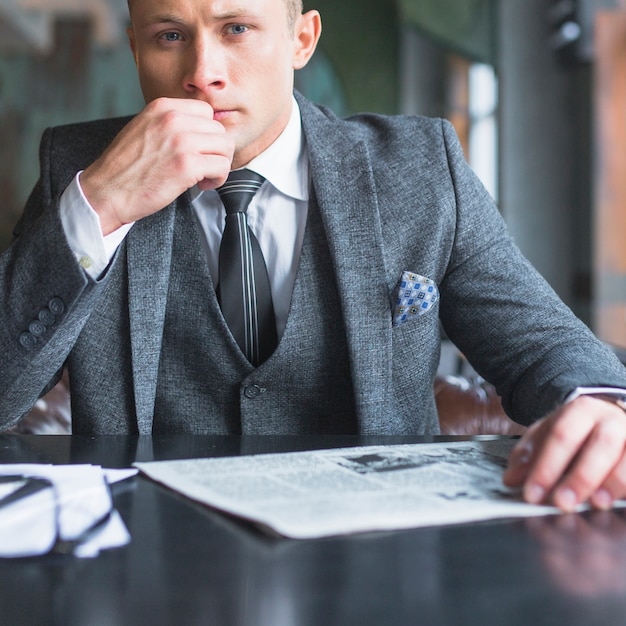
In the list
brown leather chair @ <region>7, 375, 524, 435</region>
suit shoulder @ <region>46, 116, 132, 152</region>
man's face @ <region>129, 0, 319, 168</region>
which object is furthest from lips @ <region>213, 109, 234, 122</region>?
brown leather chair @ <region>7, 375, 524, 435</region>

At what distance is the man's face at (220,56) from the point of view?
1224 mm

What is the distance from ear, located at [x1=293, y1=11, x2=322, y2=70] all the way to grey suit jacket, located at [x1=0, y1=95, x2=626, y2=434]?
0.37ft

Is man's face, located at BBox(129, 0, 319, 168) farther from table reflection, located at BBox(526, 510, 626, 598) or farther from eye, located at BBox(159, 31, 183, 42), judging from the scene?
table reflection, located at BBox(526, 510, 626, 598)

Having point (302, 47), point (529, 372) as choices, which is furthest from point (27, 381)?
point (302, 47)

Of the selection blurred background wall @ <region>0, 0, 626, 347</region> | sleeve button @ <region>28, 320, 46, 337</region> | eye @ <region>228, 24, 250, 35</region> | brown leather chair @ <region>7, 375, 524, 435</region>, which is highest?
blurred background wall @ <region>0, 0, 626, 347</region>

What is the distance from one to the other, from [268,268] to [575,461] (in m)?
0.75

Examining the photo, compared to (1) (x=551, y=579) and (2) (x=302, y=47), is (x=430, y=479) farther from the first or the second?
(2) (x=302, y=47)

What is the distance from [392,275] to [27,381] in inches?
20.8

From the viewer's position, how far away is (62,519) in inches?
22.8

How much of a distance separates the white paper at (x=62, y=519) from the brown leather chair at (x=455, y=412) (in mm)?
996

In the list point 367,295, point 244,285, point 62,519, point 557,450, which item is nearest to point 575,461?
point 557,450

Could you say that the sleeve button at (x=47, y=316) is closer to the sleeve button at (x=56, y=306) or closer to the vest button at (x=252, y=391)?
the sleeve button at (x=56, y=306)

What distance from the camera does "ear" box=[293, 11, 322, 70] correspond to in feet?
4.83

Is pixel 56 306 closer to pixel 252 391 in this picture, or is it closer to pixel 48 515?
pixel 252 391
